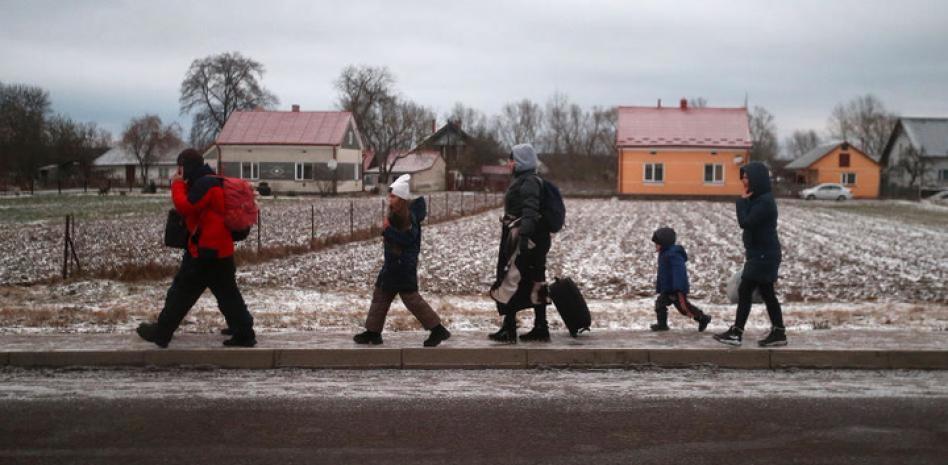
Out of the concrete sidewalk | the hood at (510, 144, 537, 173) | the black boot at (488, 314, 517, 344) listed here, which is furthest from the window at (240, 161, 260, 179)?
the hood at (510, 144, 537, 173)

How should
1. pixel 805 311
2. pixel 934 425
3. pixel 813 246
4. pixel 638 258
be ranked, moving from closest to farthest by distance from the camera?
pixel 934 425 → pixel 805 311 → pixel 638 258 → pixel 813 246

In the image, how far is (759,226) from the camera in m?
8.09

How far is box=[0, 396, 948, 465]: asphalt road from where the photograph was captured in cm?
512

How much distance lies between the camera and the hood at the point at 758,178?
807cm

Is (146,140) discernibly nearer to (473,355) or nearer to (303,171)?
(303,171)

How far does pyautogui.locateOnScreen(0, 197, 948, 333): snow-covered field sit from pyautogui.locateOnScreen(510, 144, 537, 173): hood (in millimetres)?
2467

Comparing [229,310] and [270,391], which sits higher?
[229,310]

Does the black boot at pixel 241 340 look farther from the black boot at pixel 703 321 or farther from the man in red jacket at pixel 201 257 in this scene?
the black boot at pixel 703 321

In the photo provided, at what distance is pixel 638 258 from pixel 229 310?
12201 mm

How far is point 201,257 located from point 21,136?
7712 cm

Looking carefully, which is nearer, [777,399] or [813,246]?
[777,399]

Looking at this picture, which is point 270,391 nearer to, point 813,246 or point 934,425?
point 934,425

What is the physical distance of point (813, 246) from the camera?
21688mm

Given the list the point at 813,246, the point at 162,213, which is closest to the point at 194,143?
the point at 162,213
